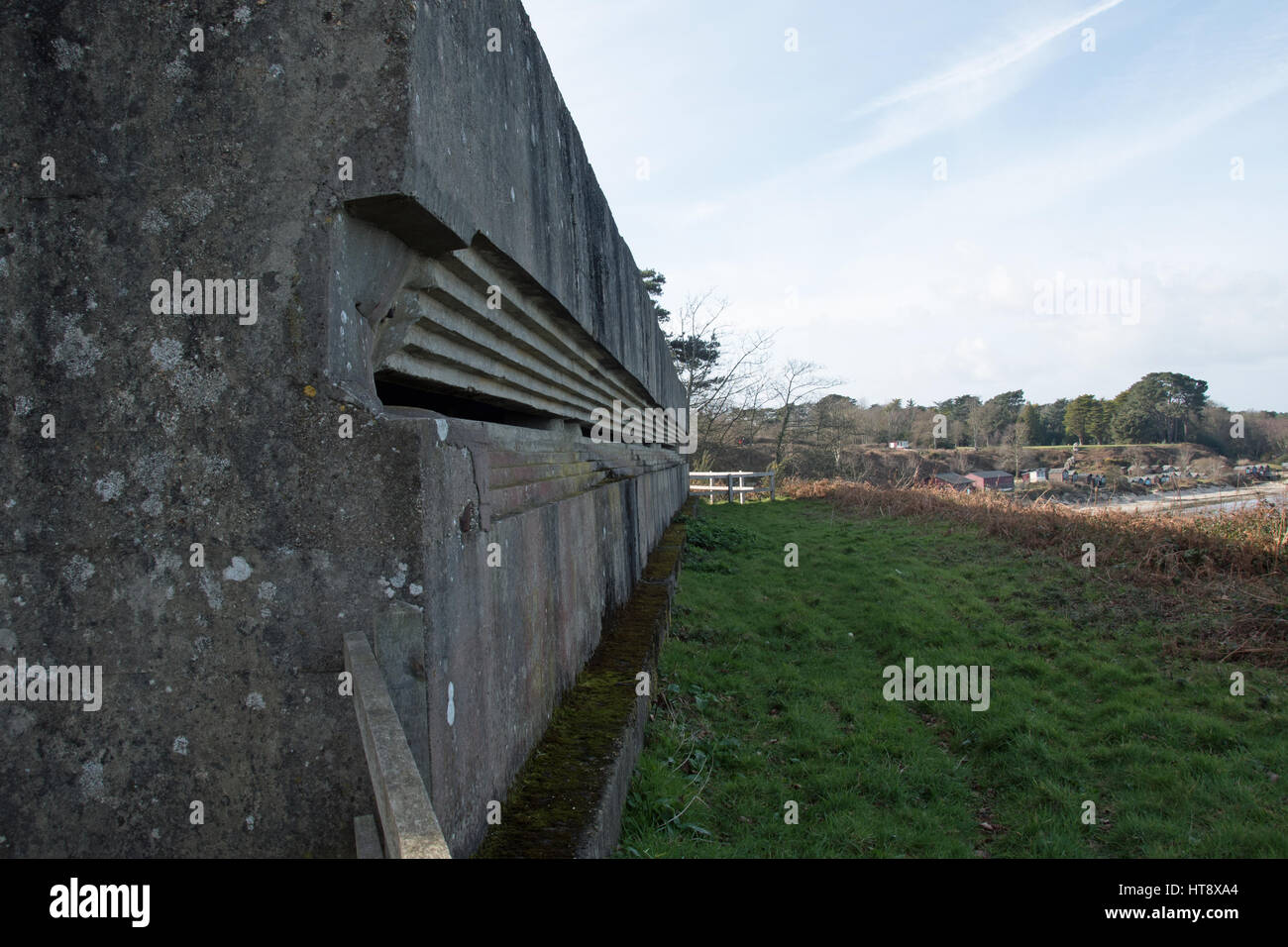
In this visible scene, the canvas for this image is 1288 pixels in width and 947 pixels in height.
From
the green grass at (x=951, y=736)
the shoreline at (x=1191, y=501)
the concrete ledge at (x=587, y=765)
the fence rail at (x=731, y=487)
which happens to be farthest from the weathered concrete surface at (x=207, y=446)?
the fence rail at (x=731, y=487)

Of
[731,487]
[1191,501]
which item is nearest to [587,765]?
[1191,501]

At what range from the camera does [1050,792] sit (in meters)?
4.30

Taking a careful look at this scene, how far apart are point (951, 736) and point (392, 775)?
4.87 metres

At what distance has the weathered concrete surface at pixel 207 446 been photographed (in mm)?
1787

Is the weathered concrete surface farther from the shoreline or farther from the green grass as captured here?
the shoreline

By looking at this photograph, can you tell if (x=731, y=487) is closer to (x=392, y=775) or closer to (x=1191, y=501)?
(x=1191, y=501)

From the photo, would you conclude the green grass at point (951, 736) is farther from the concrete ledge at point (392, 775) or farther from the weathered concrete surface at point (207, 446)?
the concrete ledge at point (392, 775)

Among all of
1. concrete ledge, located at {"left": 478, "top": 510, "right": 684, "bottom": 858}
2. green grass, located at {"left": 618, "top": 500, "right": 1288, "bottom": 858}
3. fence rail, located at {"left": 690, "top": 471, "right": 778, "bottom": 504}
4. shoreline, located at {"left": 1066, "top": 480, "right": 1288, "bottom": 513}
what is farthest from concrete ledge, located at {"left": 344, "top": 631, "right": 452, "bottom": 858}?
fence rail, located at {"left": 690, "top": 471, "right": 778, "bottom": 504}

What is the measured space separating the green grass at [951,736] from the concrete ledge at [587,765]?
13.2 inches
